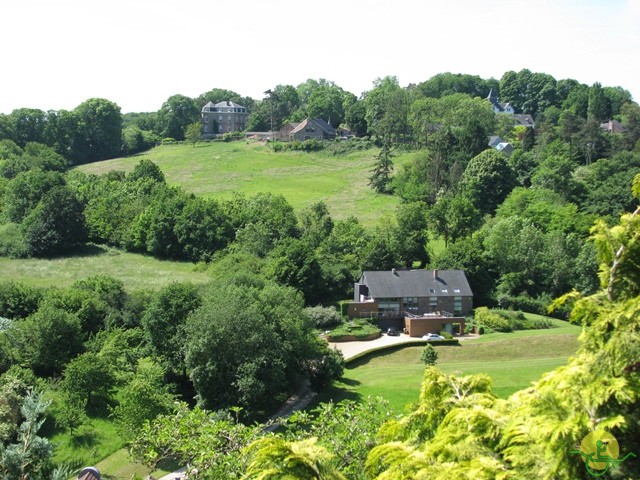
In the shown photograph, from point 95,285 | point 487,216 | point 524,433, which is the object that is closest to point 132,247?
point 95,285

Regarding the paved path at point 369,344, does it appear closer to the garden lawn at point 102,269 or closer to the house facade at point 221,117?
the garden lawn at point 102,269

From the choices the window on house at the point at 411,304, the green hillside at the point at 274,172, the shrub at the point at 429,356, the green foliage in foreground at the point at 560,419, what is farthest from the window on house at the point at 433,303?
the green foliage in foreground at the point at 560,419

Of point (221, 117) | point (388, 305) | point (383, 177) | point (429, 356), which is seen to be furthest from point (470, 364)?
point (221, 117)

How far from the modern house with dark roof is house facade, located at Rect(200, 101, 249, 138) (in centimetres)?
7996

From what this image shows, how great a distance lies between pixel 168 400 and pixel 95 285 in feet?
53.8

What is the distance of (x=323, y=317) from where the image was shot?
43594 mm

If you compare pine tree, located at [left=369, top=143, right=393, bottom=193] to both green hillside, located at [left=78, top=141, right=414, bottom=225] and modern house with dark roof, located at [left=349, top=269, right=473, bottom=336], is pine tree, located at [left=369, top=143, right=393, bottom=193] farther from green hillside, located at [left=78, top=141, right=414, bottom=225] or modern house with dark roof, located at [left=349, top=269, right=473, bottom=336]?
modern house with dark roof, located at [left=349, top=269, right=473, bottom=336]

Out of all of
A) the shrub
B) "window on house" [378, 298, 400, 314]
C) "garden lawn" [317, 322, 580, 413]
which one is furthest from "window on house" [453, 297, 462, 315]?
the shrub

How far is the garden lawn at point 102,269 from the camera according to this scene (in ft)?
160

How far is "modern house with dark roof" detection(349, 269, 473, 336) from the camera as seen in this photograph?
4556 centimetres

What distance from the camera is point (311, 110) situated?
11200 cm

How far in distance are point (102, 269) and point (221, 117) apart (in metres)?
73.6

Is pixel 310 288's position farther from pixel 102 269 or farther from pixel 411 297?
pixel 102 269

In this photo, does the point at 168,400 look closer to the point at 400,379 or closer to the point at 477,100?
the point at 400,379
